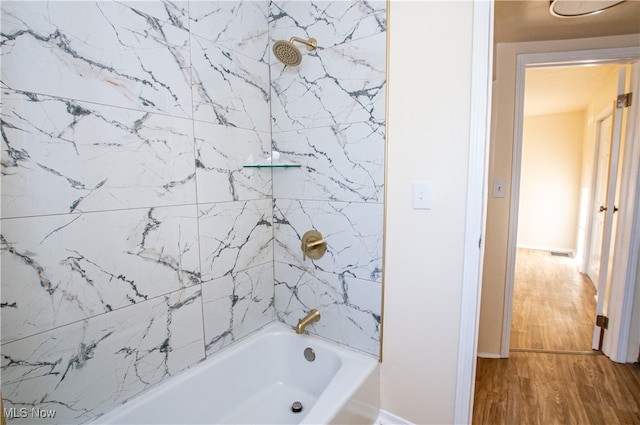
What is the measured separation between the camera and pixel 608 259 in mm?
2168

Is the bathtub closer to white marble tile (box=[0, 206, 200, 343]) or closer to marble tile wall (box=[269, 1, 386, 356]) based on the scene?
marble tile wall (box=[269, 1, 386, 356])

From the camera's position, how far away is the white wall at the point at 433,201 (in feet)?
3.91

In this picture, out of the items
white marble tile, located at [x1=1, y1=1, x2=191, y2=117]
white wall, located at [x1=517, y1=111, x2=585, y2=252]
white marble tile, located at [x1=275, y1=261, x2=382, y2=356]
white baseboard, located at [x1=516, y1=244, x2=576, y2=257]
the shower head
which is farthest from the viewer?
white baseboard, located at [x1=516, y1=244, x2=576, y2=257]

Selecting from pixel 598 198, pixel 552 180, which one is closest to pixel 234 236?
pixel 598 198

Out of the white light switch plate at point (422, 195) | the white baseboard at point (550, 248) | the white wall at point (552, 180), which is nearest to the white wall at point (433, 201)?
the white light switch plate at point (422, 195)

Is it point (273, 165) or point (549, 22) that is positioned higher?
point (549, 22)

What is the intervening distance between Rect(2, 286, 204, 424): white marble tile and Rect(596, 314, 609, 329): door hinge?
9.18ft

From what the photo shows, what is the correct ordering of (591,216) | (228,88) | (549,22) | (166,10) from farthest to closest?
1. (591,216)
2. (549,22)
3. (228,88)
4. (166,10)

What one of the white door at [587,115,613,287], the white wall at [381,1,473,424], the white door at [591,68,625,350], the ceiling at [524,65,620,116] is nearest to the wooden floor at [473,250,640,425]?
the white door at [591,68,625,350]

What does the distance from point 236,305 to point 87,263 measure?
72cm

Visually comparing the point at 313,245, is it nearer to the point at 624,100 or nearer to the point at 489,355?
the point at 489,355

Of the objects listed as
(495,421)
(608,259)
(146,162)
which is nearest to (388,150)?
(146,162)

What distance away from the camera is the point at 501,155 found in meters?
2.07

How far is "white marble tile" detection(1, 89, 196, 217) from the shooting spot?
87 cm
